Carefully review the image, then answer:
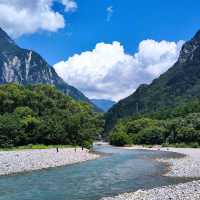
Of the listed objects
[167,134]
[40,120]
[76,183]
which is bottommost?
[76,183]

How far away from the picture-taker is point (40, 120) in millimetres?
117875

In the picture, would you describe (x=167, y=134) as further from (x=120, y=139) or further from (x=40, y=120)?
(x=40, y=120)

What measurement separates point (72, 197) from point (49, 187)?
6470 mm

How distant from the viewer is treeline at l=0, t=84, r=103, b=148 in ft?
348

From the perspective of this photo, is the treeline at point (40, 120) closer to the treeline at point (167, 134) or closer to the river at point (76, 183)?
the treeline at point (167, 134)

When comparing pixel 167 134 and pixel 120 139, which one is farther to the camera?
pixel 120 139

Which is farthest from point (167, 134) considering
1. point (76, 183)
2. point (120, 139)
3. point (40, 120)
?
point (76, 183)

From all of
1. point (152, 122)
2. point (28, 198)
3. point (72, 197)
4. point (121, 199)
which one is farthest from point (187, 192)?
point (152, 122)

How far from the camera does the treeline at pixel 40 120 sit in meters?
106

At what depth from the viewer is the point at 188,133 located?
144 metres

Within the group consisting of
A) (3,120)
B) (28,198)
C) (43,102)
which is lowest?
(28,198)

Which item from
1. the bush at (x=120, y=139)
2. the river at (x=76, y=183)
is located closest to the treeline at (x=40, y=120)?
the bush at (x=120, y=139)

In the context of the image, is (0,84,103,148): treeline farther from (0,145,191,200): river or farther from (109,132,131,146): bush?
(0,145,191,200): river

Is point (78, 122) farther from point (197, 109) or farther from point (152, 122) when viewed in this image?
point (197, 109)
